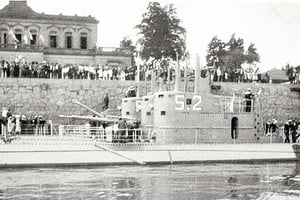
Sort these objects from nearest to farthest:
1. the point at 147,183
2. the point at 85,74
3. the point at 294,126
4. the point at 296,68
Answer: the point at 147,183, the point at 294,126, the point at 85,74, the point at 296,68

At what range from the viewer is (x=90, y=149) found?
24938mm

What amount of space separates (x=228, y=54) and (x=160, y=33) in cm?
1372

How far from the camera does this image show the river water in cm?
1788

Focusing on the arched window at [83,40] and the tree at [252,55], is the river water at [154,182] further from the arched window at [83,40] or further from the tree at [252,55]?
the tree at [252,55]

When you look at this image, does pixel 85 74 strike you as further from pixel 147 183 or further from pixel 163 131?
pixel 147 183

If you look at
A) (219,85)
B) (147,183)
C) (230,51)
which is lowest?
(147,183)

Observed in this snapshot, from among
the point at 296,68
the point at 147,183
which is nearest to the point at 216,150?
the point at 147,183

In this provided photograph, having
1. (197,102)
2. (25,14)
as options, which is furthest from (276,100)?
(25,14)

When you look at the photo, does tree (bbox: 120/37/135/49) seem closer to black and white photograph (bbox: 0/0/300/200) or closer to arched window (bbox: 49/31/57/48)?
arched window (bbox: 49/31/57/48)

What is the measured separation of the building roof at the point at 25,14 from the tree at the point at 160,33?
5.85 metres

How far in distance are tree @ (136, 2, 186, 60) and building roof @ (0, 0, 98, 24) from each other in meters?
5.85

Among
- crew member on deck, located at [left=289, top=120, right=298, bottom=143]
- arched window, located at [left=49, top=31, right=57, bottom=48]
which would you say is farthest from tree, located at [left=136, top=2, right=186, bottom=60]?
crew member on deck, located at [left=289, top=120, right=298, bottom=143]

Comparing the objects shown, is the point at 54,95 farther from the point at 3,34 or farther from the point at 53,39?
the point at 53,39

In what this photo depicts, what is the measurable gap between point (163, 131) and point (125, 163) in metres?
2.33
